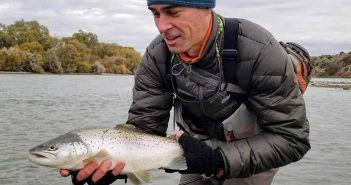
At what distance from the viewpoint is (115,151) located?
3828 mm

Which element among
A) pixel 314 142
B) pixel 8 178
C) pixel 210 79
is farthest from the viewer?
pixel 314 142

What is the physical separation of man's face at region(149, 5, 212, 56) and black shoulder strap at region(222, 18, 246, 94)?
0.67 ft

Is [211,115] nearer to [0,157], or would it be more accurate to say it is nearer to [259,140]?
[259,140]

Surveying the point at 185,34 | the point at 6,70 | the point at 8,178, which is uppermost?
the point at 185,34

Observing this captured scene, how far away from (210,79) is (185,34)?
0.47 meters

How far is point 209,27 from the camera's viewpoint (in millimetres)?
3816

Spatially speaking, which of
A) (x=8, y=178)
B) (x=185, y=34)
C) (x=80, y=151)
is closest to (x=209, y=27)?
(x=185, y=34)

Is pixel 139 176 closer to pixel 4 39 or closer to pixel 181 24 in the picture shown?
pixel 181 24

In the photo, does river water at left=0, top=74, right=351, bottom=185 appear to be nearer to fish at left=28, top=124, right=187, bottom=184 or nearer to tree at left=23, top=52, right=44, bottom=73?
fish at left=28, top=124, right=187, bottom=184

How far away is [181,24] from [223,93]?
2.23ft

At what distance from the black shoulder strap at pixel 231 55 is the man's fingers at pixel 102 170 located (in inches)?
44.0

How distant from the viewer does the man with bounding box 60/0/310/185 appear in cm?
364

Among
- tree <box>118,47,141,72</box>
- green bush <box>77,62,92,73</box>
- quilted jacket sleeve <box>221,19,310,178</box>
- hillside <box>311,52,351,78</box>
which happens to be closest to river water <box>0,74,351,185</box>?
quilted jacket sleeve <box>221,19,310,178</box>

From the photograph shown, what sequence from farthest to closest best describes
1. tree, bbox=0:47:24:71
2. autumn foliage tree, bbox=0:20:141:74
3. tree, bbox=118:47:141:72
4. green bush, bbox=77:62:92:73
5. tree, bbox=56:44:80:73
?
tree, bbox=118:47:141:72 < green bush, bbox=77:62:92:73 < tree, bbox=56:44:80:73 < autumn foliage tree, bbox=0:20:141:74 < tree, bbox=0:47:24:71
